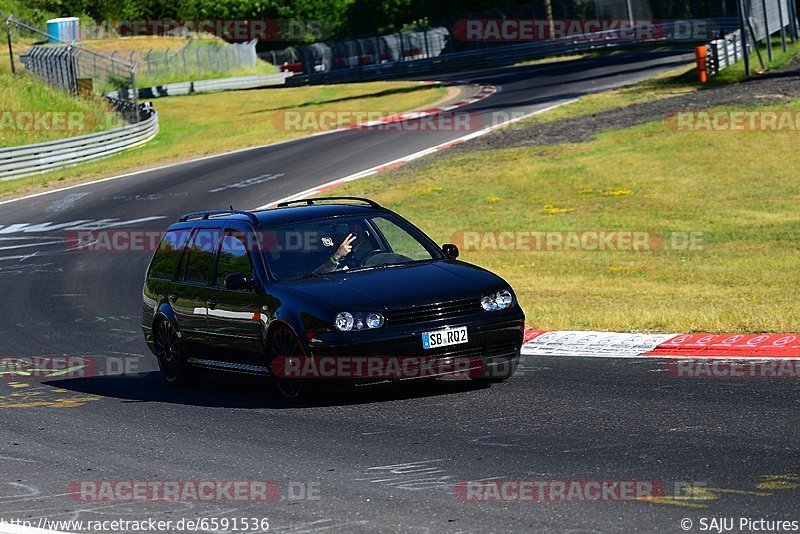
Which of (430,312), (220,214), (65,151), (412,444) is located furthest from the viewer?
(65,151)

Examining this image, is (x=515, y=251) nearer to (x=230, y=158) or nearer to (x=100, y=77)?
(x=230, y=158)

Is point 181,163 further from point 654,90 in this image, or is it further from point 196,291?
point 196,291

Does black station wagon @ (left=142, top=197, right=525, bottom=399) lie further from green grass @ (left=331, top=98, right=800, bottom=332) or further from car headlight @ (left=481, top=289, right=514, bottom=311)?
green grass @ (left=331, top=98, right=800, bottom=332)

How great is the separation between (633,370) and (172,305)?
14.1 ft

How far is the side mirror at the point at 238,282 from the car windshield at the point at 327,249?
226 millimetres

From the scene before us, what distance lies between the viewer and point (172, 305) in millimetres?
11523

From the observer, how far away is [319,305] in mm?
9438

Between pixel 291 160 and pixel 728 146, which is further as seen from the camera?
pixel 291 160

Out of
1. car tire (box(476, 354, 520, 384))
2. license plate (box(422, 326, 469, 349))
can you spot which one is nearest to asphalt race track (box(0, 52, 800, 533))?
car tire (box(476, 354, 520, 384))

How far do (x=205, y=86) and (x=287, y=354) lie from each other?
5996 cm

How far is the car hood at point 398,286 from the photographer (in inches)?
371

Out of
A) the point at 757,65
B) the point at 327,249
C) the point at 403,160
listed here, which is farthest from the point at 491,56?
the point at 327,249

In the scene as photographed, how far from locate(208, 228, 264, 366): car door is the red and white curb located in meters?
2.78

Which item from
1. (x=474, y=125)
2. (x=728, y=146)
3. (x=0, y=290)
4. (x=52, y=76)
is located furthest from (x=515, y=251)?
(x=52, y=76)
